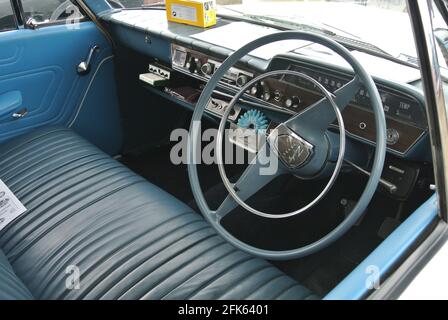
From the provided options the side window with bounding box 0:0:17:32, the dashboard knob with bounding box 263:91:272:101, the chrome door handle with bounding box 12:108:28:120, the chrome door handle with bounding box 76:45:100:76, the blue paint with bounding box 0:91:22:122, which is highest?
the side window with bounding box 0:0:17:32

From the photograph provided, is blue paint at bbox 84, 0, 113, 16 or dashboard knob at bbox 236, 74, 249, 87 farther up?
blue paint at bbox 84, 0, 113, 16

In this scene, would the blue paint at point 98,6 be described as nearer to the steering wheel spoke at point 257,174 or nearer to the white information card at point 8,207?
the white information card at point 8,207

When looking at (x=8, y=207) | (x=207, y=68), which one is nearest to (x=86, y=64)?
(x=207, y=68)

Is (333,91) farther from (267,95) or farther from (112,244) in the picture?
(112,244)

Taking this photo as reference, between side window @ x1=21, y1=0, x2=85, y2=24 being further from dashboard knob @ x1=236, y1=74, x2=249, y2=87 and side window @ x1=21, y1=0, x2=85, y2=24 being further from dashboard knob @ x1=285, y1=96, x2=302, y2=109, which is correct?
dashboard knob @ x1=285, y1=96, x2=302, y2=109

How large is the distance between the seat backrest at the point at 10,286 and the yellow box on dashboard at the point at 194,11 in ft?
4.42

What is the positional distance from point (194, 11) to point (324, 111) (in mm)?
1037

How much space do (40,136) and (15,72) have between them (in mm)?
336

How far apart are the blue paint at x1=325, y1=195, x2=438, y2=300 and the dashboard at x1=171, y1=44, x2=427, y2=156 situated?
1.01ft

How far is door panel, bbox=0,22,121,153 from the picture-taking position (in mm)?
1917

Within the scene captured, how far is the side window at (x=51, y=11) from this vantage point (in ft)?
6.42

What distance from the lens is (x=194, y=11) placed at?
6.34 ft

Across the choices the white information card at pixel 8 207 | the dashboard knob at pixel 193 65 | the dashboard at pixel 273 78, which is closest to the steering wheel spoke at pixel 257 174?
the dashboard at pixel 273 78

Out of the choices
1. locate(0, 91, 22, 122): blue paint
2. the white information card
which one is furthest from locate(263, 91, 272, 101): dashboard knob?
locate(0, 91, 22, 122): blue paint
